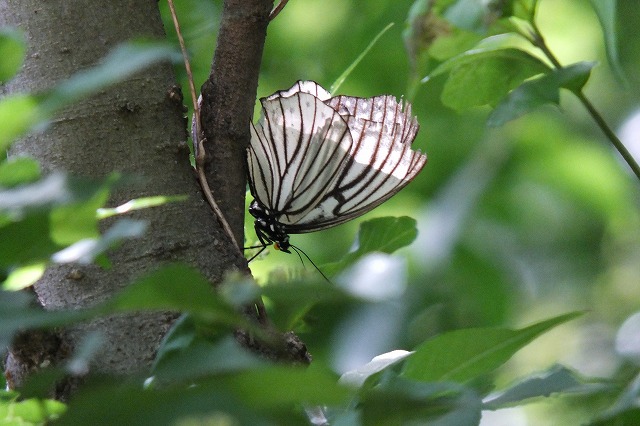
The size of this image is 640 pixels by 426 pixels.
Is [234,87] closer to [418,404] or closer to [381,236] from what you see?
[381,236]

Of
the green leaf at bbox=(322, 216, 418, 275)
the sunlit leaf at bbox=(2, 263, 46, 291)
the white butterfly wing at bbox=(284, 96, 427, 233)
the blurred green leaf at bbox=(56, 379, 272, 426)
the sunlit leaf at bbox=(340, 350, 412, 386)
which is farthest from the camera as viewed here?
the white butterfly wing at bbox=(284, 96, 427, 233)

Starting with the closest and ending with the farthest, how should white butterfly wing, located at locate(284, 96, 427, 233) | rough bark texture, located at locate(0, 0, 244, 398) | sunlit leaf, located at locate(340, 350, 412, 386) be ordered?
sunlit leaf, located at locate(340, 350, 412, 386) < rough bark texture, located at locate(0, 0, 244, 398) < white butterfly wing, located at locate(284, 96, 427, 233)

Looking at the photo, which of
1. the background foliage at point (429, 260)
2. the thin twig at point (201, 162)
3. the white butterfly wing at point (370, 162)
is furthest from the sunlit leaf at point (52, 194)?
the white butterfly wing at point (370, 162)

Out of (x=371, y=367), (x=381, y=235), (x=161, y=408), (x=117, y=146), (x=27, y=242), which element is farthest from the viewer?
(x=381, y=235)

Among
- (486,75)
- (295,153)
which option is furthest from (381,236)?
(295,153)

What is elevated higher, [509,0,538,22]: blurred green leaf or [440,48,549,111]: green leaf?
[509,0,538,22]: blurred green leaf

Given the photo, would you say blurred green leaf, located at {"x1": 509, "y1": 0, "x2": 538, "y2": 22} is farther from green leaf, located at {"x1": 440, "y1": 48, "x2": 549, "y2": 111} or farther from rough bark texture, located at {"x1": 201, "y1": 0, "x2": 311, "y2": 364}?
rough bark texture, located at {"x1": 201, "y1": 0, "x2": 311, "y2": 364}

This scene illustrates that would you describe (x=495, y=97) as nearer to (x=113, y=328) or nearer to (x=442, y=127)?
(x=442, y=127)

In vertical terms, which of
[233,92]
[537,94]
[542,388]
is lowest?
[542,388]

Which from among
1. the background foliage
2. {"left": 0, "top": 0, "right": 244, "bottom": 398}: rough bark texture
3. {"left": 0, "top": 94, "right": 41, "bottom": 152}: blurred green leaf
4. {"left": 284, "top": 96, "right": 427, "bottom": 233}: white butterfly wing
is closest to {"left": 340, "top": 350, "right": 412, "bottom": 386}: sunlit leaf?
the background foliage

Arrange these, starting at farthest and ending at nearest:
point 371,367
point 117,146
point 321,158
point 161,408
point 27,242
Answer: point 321,158 → point 117,146 → point 371,367 → point 27,242 → point 161,408
